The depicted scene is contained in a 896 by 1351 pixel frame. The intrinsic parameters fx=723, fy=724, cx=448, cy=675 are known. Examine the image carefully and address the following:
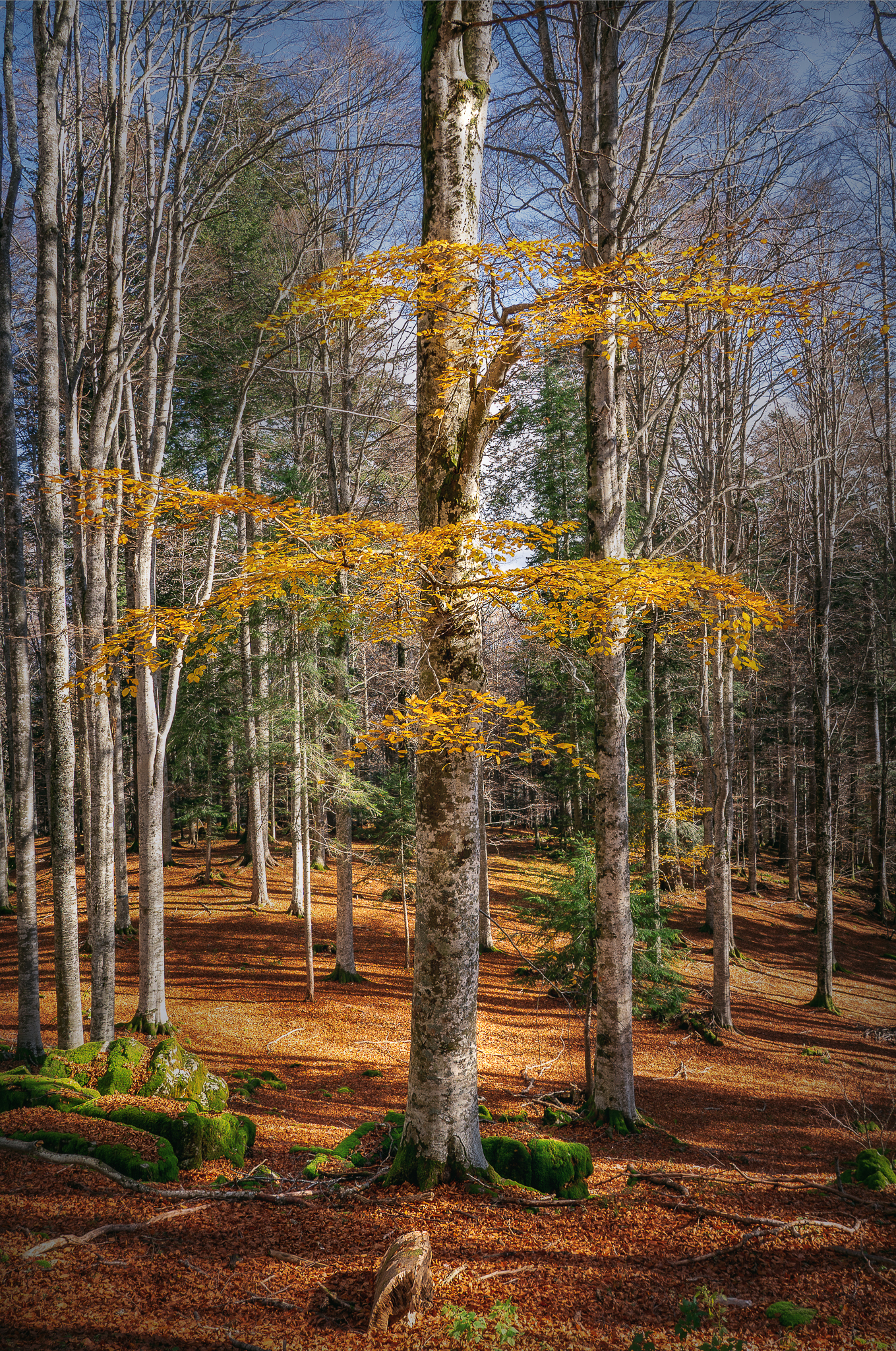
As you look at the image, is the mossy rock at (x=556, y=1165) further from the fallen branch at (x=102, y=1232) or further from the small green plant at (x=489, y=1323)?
the fallen branch at (x=102, y=1232)

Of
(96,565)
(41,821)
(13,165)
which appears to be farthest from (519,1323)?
(41,821)

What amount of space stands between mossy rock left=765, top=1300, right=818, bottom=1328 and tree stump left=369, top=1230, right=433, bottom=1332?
1.72m

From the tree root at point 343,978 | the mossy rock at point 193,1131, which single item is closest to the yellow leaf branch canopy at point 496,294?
the mossy rock at point 193,1131

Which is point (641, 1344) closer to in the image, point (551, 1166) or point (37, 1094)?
point (551, 1166)

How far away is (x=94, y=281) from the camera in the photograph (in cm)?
1166

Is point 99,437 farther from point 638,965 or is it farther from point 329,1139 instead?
point 638,965

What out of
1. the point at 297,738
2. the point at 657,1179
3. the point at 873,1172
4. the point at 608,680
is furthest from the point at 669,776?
the point at 657,1179

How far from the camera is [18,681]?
7.75m

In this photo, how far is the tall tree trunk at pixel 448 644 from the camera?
4.68 metres

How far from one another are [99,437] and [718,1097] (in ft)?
36.9

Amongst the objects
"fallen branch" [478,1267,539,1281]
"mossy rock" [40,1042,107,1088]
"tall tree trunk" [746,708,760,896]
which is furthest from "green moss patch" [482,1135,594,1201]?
"tall tree trunk" [746,708,760,896]

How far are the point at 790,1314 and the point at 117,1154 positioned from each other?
426 cm

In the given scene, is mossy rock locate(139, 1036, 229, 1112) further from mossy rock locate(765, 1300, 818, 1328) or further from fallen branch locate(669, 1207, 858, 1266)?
mossy rock locate(765, 1300, 818, 1328)

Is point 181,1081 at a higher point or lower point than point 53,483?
lower
